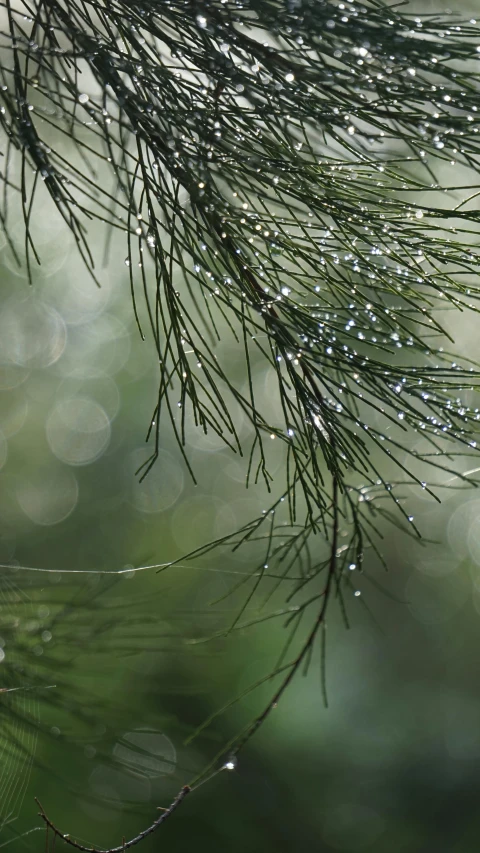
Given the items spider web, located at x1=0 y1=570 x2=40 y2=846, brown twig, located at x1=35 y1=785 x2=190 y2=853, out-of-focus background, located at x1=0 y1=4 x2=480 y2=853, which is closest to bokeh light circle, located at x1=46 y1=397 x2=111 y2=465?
out-of-focus background, located at x1=0 y1=4 x2=480 y2=853

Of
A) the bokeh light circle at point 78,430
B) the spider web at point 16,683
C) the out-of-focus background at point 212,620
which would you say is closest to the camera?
the spider web at point 16,683

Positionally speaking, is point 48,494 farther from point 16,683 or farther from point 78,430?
point 16,683

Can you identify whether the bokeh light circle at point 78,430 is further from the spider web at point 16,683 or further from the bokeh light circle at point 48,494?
the spider web at point 16,683

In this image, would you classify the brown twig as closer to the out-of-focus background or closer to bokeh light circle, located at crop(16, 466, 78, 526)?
the out-of-focus background

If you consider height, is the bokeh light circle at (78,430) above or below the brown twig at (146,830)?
above

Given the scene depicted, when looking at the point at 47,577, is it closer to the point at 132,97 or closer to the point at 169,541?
the point at 132,97

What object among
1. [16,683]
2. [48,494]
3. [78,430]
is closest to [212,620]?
[16,683]

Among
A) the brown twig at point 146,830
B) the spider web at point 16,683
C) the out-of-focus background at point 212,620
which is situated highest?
the out-of-focus background at point 212,620

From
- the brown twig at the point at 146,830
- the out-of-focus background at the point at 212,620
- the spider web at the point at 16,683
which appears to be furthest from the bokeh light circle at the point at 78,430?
the brown twig at the point at 146,830
